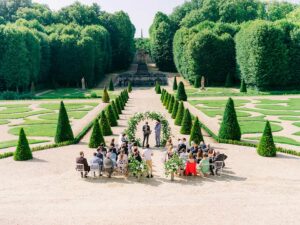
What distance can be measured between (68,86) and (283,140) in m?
53.4

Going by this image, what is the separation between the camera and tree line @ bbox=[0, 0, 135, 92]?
58469 millimetres

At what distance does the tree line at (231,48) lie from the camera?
54938 millimetres

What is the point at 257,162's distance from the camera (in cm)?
2103

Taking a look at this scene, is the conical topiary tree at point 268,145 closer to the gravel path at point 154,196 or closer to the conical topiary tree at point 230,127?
the gravel path at point 154,196

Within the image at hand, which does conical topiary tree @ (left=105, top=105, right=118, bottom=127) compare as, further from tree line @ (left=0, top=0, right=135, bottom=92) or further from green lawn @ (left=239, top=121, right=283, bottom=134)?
tree line @ (left=0, top=0, right=135, bottom=92)

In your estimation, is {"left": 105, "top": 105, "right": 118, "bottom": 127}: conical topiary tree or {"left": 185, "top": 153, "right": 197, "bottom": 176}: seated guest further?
{"left": 105, "top": 105, "right": 118, "bottom": 127}: conical topiary tree

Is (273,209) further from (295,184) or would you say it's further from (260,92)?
(260,92)

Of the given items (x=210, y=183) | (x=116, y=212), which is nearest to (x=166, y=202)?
(x=116, y=212)

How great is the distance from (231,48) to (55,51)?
108 ft

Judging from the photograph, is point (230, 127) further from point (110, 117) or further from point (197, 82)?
point (197, 82)

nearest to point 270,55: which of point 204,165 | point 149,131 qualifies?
point 149,131

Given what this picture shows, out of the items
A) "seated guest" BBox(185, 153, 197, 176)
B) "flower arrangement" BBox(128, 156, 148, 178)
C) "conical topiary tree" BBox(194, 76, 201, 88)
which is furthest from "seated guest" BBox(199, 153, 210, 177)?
"conical topiary tree" BBox(194, 76, 201, 88)

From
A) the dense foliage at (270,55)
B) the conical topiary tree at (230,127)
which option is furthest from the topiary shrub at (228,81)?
the conical topiary tree at (230,127)

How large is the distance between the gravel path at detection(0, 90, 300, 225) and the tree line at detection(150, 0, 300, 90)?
1438 inches
